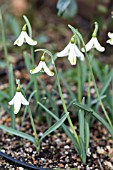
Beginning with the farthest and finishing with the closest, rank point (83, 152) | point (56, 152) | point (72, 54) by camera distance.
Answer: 1. point (56, 152)
2. point (83, 152)
3. point (72, 54)

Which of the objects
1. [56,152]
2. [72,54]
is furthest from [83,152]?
[72,54]

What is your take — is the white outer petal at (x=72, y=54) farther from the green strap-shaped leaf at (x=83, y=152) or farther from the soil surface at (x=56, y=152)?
the soil surface at (x=56, y=152)

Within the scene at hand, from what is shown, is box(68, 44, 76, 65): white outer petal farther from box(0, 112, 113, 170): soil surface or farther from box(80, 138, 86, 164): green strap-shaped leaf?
box(0, 112, 113, 170): soil surface

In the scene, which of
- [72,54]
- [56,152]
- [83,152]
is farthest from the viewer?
[56,152]

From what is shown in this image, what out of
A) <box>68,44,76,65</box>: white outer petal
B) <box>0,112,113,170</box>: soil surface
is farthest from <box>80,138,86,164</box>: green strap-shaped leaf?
<box>68,44,76,65</box>: white outer petal

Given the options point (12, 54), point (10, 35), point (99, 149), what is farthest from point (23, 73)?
point (99, 149)

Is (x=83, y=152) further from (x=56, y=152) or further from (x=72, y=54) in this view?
(x=72, y=54)

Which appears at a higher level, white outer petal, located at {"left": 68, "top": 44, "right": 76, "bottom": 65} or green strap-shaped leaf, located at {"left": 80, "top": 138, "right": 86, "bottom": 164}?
white outer petal, located at {"left": 68, "top": 44, "right": 76, "bottom": 65}

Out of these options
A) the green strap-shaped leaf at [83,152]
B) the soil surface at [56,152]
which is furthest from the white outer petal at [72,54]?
the soil surface at [56,152]
